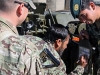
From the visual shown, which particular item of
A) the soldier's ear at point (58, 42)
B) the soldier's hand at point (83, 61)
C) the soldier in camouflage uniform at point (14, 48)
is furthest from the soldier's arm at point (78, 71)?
the soldier in camouflage uniform at point (14, 48)

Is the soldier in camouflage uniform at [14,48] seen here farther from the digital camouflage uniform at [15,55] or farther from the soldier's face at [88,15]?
the soldier's face at [88,15]

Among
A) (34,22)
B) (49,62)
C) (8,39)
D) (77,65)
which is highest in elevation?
(8,39)

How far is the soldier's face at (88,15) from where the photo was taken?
3300 millimetres

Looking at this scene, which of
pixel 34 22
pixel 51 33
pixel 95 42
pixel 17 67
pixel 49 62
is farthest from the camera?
pixel 34 22

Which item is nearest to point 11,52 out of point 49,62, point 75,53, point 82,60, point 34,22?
point 49,62

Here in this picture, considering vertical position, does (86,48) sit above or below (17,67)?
below

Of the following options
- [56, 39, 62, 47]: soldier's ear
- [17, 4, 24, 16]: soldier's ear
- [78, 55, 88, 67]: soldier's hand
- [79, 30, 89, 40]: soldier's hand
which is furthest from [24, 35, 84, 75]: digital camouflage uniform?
[79, 30, 89, 40]: soldier's hand

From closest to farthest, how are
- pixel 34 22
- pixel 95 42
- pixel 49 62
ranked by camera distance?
1. pixel 49 62
2. pixel 95 42
3. pixel 34 22

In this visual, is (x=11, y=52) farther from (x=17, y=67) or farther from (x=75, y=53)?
(x=75, y=53)

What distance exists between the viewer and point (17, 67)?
1818 mm

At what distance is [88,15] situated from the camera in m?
3.31

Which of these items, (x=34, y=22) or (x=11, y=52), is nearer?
(x=11, y=52)

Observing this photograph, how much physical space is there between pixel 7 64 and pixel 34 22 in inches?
314

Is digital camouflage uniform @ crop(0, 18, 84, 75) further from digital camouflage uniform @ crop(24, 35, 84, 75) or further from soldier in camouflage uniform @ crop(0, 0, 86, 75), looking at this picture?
digital camouflage uniform @ crop(24, 35, 84, 75)
